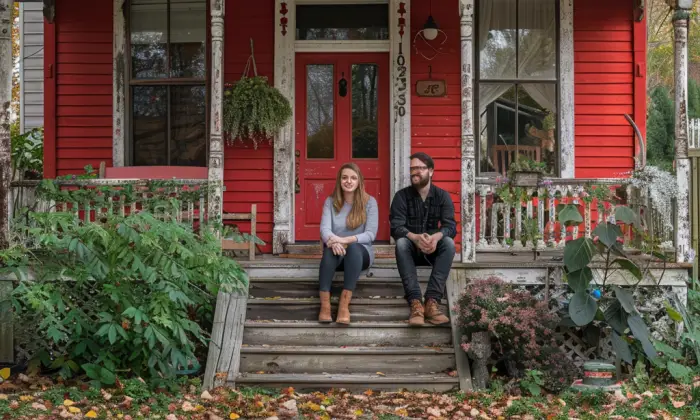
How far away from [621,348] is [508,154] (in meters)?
3.08

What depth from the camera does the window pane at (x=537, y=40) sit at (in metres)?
9.03

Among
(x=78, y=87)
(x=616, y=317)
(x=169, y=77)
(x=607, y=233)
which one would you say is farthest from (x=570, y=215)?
(x=78, y=87)

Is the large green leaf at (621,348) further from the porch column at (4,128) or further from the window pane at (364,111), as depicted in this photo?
the porch column at (4,128)

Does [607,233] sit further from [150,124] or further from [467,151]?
[150,124]

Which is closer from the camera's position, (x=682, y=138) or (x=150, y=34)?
(x=682, y=138)

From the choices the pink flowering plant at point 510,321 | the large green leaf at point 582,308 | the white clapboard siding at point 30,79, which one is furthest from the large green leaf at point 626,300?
the white clapboard siding at point 30,79

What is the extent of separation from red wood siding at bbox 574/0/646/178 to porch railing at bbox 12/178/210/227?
407 cm

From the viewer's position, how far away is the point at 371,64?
8945mm

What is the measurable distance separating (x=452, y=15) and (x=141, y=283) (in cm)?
444

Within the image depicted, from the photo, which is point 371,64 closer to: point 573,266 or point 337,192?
point 337,192

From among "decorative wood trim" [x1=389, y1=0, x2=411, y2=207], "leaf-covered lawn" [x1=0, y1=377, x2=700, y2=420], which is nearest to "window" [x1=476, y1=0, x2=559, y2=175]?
"decorative wood trim" [x1=389, y1=0, x2=411, y2=207]

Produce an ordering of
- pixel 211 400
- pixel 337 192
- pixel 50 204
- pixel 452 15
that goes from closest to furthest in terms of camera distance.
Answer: pixel 211 400 < pixel 337 192 < pixel 50 204 < pixel 452 15

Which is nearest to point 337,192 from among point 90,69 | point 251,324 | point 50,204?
point 251,324

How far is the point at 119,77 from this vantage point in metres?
8.97
